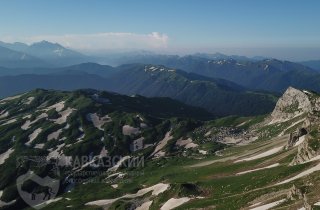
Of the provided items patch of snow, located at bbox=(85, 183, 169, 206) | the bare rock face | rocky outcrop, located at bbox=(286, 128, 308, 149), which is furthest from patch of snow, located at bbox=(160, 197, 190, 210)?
the bare rock face

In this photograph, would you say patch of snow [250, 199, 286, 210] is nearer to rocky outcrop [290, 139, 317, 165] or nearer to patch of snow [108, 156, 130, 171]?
rocky outcrop [290, 139, 317, 165]

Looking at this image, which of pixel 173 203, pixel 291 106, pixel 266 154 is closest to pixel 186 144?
pixel 291 106

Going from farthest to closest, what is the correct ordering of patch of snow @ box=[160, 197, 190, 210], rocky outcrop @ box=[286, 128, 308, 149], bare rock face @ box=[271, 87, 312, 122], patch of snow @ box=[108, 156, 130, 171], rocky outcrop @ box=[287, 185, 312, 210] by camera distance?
patch of snow @ box=[108, 156, 130, 171] < bare rock face @ box=[271, 87, 312, 122] < rocky outcrop @ box=[286, 128, 308, 149] < patch of snow @ box=[160, 197, 190, 210] < rocky outcrop @ box=[287, 185, 312, 210]

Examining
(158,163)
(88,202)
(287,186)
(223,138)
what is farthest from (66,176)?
(287,186)

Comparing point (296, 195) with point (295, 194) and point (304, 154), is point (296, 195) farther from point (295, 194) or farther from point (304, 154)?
point (304, 154)

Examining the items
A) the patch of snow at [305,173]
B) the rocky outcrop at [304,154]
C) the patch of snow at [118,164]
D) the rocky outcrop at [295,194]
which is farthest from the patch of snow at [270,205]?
the patch of snow at [118,164]
